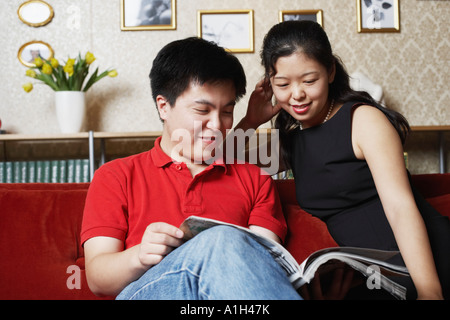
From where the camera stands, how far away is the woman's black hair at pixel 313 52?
1.14 meters

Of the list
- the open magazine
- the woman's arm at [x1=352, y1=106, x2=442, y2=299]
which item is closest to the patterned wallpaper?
the woman's arm at [x1=352, y1=106, x2=442, y2=299]

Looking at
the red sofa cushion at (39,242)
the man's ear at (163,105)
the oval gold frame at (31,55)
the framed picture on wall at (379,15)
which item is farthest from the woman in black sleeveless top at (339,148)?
the oval gold frame at (31,55)

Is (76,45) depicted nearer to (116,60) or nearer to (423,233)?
(116,60)

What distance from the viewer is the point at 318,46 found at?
114 cm

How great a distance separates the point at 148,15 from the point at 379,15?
146 centimetres

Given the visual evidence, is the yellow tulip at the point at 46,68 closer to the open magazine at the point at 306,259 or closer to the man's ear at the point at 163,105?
the man's ear at the point at 163,105

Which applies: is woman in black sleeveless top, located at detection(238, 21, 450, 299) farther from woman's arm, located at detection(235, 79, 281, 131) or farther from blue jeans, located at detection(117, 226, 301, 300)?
blue jeans, located at detection(117, 226, 301, 300)

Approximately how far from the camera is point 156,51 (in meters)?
2.82

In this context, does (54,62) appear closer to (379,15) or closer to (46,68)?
(46,68)

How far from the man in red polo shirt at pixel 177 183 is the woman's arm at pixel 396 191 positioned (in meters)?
0.29

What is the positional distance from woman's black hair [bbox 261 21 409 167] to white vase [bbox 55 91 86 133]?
A: 1572 mm

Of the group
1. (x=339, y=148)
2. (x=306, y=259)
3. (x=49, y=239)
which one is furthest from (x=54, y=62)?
(x=306, y=259)

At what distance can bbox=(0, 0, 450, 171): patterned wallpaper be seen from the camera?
279 centimetres
